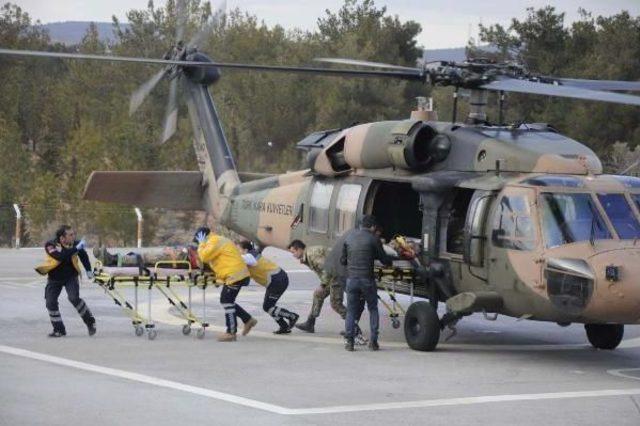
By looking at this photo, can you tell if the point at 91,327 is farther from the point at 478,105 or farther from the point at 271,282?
the point at 478,105

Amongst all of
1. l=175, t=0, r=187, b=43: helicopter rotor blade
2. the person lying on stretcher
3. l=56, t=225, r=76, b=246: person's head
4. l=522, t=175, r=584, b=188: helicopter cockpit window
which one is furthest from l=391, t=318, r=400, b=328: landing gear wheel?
l=175, t=0, r=187, b=43: helicopter rotor blade

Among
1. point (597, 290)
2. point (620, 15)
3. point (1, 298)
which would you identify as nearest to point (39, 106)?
point (620, 15)

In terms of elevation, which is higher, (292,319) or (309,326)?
(292,319)

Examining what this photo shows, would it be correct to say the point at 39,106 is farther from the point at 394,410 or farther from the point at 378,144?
the point at 394,410

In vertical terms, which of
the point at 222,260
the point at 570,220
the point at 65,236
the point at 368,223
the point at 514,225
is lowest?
the point at 222,260

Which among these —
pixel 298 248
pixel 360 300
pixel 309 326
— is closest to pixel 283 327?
pixel 309 326

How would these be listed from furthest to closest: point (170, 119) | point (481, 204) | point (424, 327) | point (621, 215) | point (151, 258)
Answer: point (170, 119) → point (151, 258) → point (424, 327) → point (481, 204) → point (621, 215)

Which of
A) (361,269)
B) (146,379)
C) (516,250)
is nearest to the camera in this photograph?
(146,379)

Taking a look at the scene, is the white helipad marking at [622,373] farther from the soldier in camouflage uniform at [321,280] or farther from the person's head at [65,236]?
the person's head at [65,236]

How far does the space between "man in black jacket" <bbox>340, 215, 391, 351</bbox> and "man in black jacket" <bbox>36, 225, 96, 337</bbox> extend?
3341mm

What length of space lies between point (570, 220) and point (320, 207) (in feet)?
15.3

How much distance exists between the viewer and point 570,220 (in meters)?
14.6

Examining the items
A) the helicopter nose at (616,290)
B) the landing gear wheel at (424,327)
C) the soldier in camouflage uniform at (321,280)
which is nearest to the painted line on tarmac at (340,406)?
the helicopter nose at (616,290)

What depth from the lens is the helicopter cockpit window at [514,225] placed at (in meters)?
14.8
